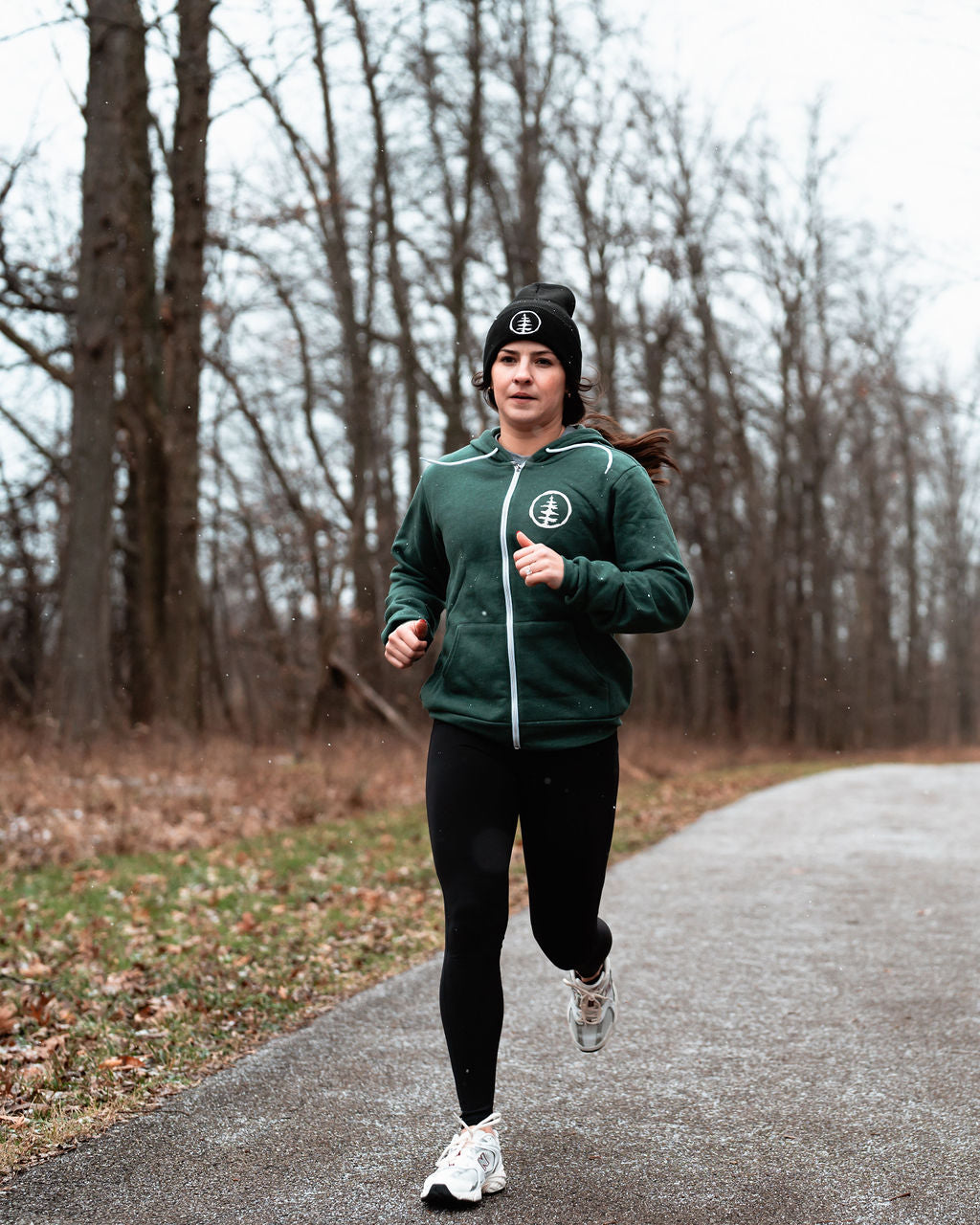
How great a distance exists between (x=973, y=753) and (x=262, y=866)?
98.5 feet

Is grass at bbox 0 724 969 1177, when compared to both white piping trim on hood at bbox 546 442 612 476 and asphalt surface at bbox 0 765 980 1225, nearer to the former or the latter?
asphalt surface at bbox 0 765 980 1225

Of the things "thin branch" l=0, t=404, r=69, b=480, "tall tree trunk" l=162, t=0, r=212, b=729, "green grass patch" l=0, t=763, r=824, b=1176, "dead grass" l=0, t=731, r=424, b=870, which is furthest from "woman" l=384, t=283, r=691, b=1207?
"thin branch" l=0, t=404, r=69, b=480

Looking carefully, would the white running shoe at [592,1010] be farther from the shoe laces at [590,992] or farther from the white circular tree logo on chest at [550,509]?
the white circular tree logo on chest at [550,509]

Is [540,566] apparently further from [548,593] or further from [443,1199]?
[443,1199]

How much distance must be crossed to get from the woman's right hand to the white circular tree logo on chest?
427 mm

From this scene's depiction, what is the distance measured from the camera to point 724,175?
27734mm

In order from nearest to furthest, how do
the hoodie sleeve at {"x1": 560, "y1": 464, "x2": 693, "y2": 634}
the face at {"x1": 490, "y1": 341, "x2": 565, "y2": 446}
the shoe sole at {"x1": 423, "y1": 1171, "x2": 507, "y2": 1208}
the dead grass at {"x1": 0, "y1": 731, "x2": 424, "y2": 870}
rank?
the shoe sole at {"x1": 423, "y1": 1171, "x2": 507, "y2": 1208} → the hoodie sleeve at {"x1": 560, "y1": 464, "x2": 693, "y2": 634} → the face at {"x1": 490, "y1": 341, "x2": 565, "y2": 446} → the dead grass at {"x1": 0, "y1": 731, "x2": 424, "y2": 870}

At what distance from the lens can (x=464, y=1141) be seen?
10.5 feet

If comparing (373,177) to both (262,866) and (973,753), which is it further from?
(973,753)

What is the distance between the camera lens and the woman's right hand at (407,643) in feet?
10.9

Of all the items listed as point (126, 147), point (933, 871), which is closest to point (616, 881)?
point (933, 871)

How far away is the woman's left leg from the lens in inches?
133

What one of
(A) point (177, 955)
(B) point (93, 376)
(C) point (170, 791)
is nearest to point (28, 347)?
(B) point (93, 376)

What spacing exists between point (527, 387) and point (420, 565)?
613mm
